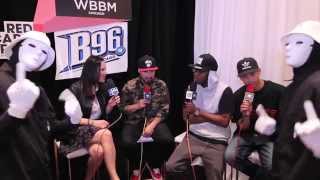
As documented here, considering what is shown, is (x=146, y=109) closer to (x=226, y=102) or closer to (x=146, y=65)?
(x=146, y=65)

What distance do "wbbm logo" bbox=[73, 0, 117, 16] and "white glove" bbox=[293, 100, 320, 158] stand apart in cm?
247

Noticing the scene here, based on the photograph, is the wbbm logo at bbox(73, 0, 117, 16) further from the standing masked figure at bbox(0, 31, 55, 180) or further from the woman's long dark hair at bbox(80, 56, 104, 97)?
the standing masked figure at bbox(0, 31, 55, 180)

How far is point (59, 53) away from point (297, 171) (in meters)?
2.44

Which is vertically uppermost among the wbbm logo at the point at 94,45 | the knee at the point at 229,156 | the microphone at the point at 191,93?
the wbbm logo at the point at 94,45

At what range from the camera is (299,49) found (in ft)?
7.59

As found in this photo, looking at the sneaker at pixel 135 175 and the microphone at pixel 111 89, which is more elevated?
the microphone at pixel 111 89

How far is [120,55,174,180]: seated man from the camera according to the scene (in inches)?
144

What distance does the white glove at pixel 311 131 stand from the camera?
186 centimetres

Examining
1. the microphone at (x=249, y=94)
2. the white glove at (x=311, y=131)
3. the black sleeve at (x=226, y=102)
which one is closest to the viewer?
the white glove at (x=311, y=131)

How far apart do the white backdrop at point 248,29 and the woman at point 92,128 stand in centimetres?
135

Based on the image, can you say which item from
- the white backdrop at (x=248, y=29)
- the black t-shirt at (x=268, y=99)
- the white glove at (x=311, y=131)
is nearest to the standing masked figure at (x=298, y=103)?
the white glove at (x=311, y=131)

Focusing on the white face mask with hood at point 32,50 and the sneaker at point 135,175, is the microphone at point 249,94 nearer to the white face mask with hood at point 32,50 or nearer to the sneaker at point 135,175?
the sneaker at point 135,175

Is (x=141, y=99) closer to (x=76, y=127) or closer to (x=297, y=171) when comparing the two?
(x=76, y=127)

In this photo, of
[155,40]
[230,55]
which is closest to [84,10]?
[155,40]
